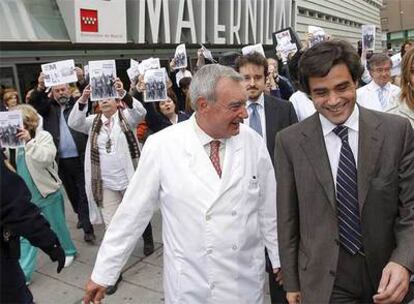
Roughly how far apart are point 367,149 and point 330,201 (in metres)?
0.26

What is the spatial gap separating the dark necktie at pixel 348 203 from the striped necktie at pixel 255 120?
1436 millimetres

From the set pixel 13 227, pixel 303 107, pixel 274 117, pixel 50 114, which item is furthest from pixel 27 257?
pixel 303 107

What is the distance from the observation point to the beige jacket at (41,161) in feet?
14.3

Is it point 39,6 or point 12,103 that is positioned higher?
point 39,6

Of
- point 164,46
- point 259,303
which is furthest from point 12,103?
point 164,46

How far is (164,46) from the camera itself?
1491 centimetres

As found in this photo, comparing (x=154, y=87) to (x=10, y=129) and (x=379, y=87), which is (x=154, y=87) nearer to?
(x=10, y=129)

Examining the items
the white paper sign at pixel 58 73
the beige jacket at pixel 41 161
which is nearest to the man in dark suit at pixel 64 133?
the white paper sign at pixel 58 73

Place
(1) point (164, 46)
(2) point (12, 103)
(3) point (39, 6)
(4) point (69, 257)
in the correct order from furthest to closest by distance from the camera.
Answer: (1) point (164, 46), (3) point (39, 6), (2) point (12, 103), (4) point (69, 257)

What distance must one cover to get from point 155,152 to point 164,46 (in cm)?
1304

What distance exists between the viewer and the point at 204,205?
2.24 metres

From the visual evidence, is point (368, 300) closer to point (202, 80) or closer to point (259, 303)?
point (259, 303)

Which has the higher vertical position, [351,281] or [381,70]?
[381,70]

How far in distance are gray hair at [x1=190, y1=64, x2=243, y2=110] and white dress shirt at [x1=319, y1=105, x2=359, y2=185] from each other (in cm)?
55
